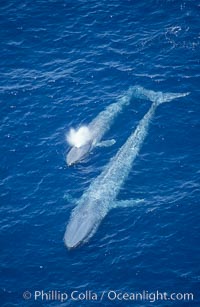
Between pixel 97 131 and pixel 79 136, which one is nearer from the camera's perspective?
pixel 79 136

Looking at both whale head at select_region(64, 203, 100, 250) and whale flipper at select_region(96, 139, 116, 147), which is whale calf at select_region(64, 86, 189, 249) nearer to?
whale head at select_region(64, 203, 100, 250)

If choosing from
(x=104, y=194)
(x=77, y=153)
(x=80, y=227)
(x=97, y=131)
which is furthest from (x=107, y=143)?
(x=80, y=227)

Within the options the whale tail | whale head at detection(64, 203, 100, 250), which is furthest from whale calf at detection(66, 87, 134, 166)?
whale head at detection(64, 203, 100, 250)

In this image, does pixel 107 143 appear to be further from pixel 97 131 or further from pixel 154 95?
pixel 154 95

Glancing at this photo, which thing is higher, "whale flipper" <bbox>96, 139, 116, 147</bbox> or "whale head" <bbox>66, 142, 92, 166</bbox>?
"whale flipper" <bbox>96, 139, 116, 147</bbox>

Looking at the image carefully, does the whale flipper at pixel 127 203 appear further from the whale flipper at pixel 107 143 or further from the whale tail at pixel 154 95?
the whale tail at pixel 154 95

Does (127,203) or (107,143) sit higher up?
(107,143)

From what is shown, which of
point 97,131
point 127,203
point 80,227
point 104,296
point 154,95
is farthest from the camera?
point 154,95
